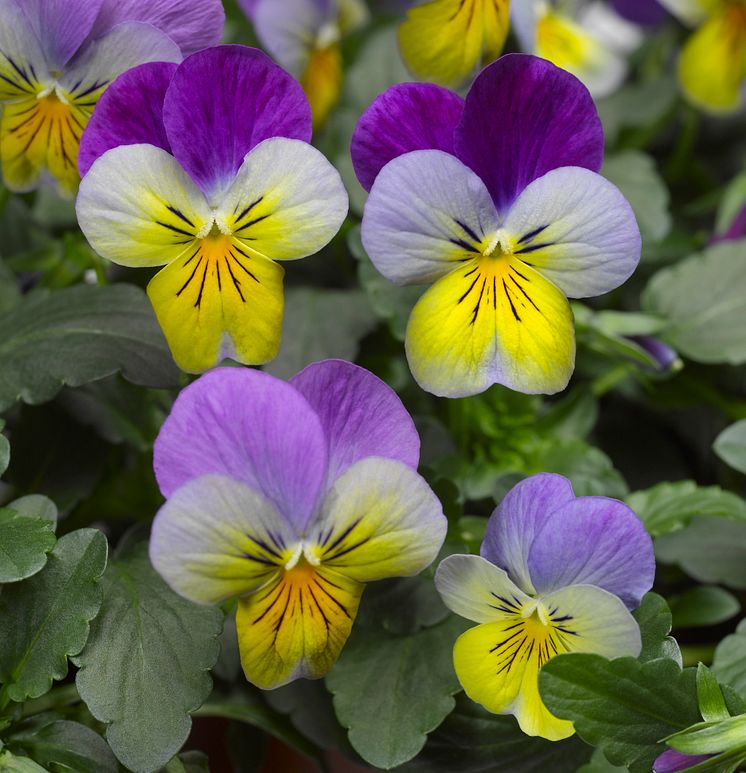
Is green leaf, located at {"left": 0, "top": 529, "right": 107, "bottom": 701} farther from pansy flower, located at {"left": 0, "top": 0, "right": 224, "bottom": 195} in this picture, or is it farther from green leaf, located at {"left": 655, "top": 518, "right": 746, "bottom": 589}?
green leaf, located at {"left": 655, "top": 518, "right": 746, "bottom": 589}

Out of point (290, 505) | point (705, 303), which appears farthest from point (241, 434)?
point (705, 303)

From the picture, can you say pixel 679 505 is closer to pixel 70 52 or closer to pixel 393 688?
pixel 393 688

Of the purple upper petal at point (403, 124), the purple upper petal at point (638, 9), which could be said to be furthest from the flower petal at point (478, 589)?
the purple upper petal at point (638, 9)

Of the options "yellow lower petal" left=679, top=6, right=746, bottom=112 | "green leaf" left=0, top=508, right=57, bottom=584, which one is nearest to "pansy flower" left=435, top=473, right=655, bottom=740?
"green leaf" left=0, top=508, right=57, bottom=584

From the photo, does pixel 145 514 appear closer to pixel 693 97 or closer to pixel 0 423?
pixel 0 423

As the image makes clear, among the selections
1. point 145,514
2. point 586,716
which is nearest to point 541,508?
point 586,716
